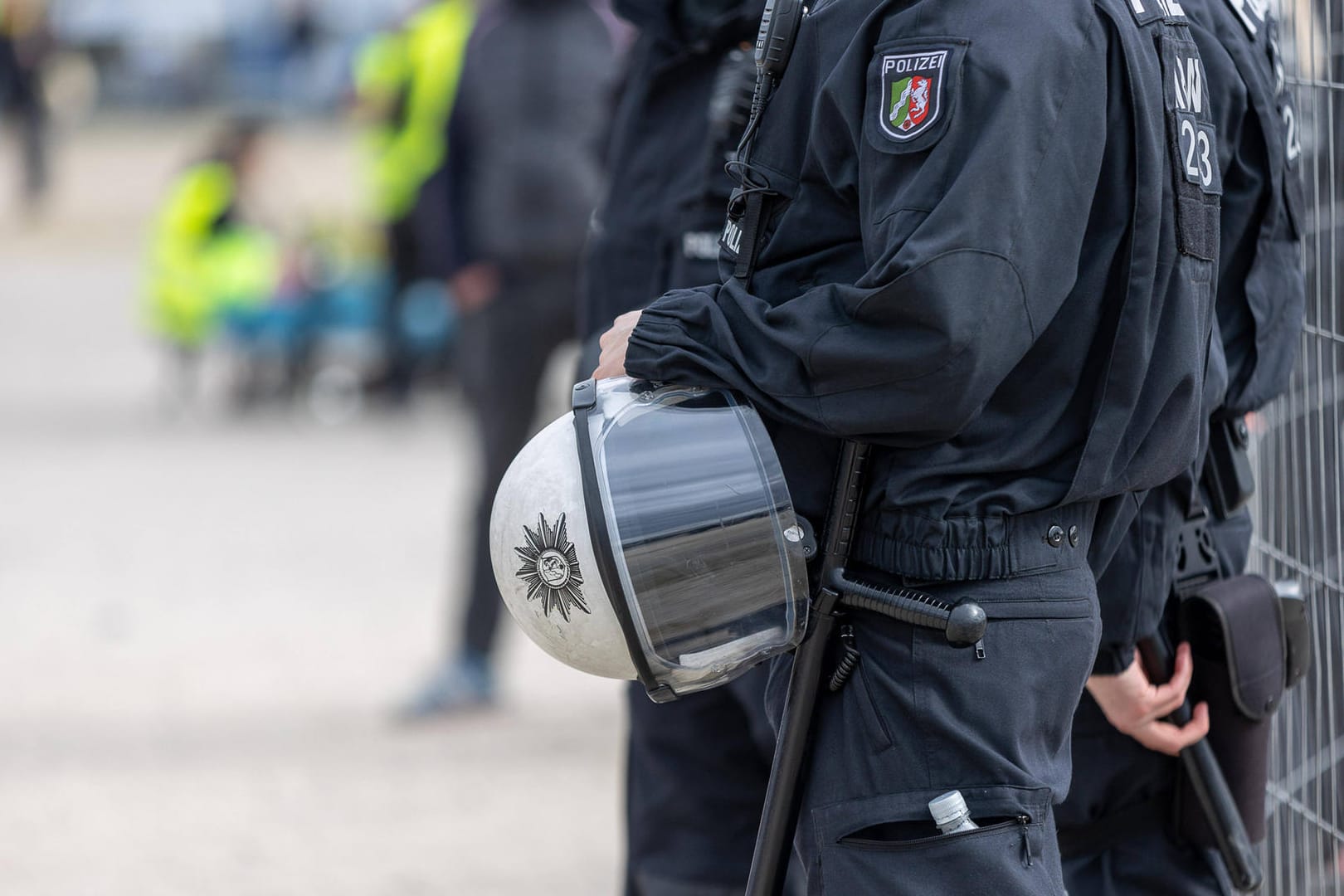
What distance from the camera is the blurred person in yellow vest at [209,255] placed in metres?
10.4

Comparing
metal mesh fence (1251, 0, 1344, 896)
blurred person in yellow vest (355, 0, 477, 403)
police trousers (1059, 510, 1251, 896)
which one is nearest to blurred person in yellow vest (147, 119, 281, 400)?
blurred person in yellow vest (355, 0, 477, 403)

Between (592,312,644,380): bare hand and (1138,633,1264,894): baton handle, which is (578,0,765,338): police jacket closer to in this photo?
(592,312,644,380): bare hand

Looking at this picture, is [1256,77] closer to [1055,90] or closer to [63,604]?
[1055,90]

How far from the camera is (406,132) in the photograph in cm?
882

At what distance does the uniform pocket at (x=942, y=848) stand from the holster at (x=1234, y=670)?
1.62 ft

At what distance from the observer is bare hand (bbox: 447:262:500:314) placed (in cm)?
524

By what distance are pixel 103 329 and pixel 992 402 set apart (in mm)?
A: 13263

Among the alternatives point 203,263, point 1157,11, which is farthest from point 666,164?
point 203,263

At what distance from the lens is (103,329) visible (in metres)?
14.2

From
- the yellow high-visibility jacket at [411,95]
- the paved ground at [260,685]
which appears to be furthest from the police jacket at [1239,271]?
the yellow high-visibility jacket at [411,95]

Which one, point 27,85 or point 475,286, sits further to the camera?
point 27,85

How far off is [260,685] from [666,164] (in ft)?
11.0

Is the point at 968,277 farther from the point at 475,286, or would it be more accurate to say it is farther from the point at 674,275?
the point at 475,286

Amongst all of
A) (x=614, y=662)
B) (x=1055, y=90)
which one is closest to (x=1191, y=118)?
(x=1055, y=90)
